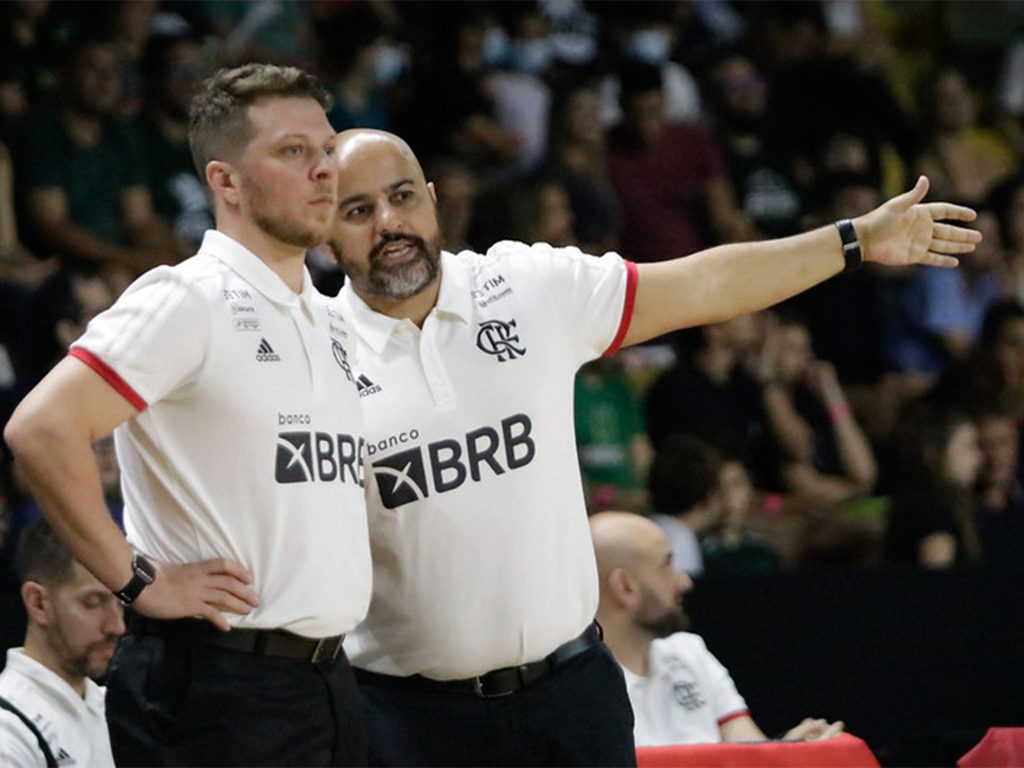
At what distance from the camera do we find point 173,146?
27.6 ft

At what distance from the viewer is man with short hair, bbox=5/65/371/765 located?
3494 mm

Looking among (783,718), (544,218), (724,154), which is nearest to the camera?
(783,718)

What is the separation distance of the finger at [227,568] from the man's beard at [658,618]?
2243 mm

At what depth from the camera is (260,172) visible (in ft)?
12.3

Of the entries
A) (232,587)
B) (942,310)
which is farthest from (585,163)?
(232,587)

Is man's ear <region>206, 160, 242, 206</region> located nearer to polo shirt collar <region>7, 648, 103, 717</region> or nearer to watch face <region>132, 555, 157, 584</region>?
watch face <region>132, 555, 157, 584</region>

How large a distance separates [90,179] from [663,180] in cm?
326

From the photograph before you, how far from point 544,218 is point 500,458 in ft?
15.6

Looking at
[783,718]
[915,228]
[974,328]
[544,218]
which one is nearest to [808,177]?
[974,328]

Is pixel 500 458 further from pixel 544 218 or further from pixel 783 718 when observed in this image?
pixel 544 218

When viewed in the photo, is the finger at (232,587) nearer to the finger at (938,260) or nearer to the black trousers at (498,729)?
the black trousers at (498,729)

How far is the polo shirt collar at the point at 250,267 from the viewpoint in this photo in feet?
12.3

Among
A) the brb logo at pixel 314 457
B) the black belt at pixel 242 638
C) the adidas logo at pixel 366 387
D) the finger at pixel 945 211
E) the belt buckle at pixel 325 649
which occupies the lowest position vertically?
the belt buckle at pixel 325 649

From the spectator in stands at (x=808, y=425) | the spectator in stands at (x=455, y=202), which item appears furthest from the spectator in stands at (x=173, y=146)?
the spectator in stands at (x=808, y=425)
